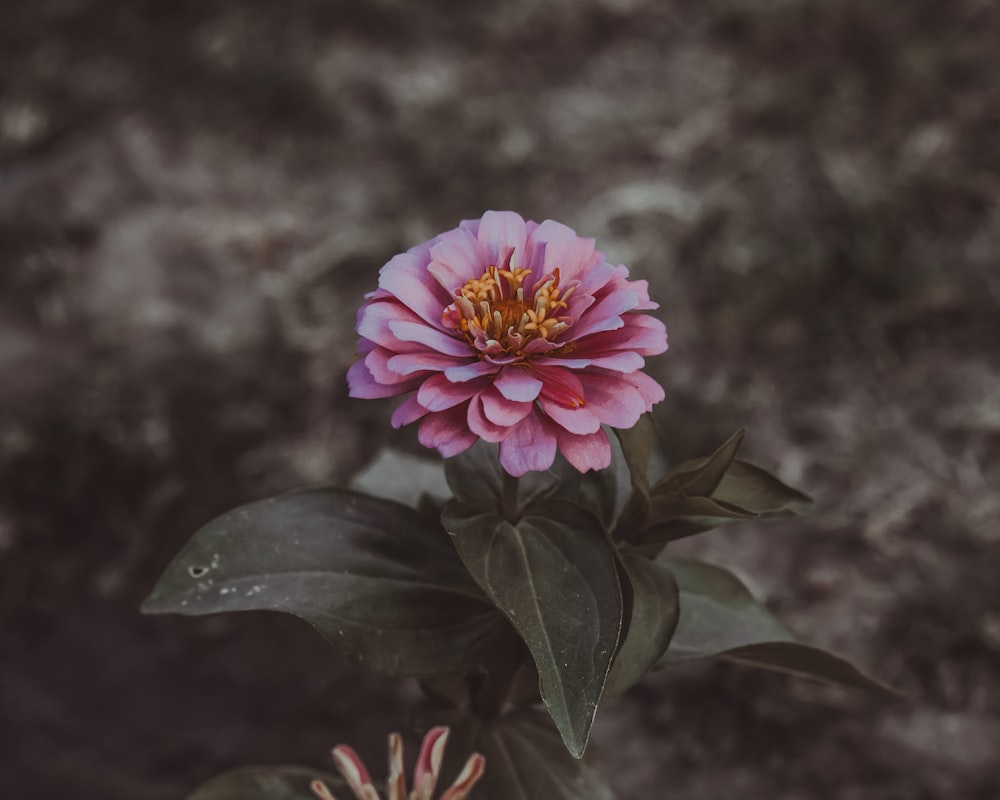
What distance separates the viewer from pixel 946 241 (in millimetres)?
1953

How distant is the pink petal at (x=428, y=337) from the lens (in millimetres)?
675

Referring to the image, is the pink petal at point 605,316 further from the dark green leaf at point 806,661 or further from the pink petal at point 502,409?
the dark green leaf at point 806,661

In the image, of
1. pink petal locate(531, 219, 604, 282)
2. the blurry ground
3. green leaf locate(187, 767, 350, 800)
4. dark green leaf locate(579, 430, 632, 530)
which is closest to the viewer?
pink petal locate(531, 219, 604, 282)

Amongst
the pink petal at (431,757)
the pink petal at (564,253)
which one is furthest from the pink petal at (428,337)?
the pink petal at (431,757)

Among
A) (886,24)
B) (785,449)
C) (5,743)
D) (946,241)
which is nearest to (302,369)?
(5,743)

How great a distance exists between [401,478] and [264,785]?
0.35m

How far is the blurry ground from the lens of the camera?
1405mm

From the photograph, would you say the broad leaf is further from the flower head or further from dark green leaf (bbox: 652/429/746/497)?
the flower head

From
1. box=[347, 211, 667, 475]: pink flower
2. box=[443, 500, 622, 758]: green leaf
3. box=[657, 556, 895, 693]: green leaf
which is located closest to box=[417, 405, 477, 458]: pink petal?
box=[347, 211, 667, 475]: pink flower

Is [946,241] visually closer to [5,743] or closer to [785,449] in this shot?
[785,449]

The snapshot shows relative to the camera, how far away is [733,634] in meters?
0.91

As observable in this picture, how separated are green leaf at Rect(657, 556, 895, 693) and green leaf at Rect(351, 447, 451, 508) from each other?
28 cm

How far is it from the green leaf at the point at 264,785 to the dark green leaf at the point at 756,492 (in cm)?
51

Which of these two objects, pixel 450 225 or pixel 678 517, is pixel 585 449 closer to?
pixel 678 517
